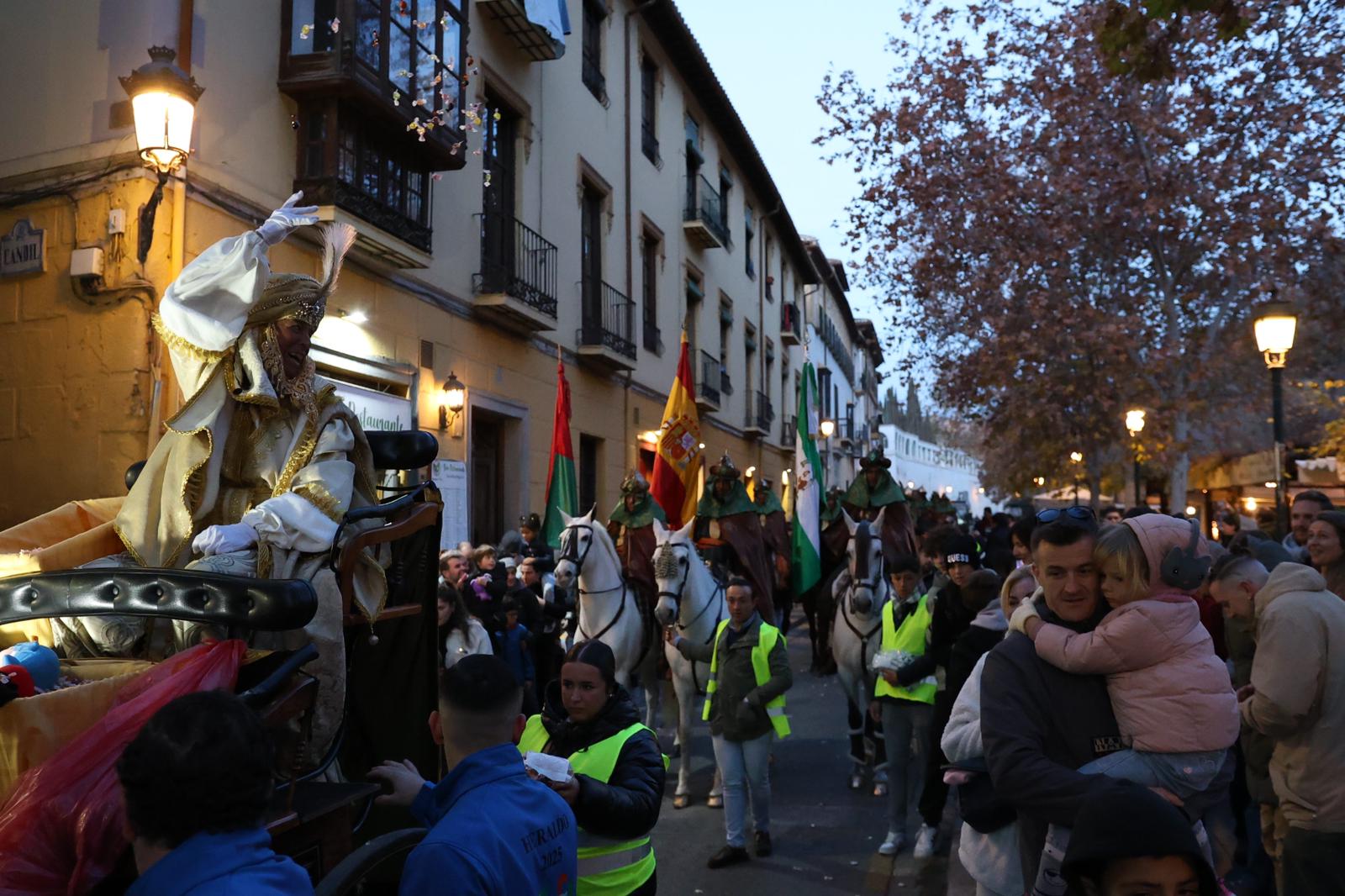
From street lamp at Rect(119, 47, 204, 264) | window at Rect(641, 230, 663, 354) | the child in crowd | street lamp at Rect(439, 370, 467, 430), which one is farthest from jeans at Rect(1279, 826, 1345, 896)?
window at Rect(641, 230, 663, 354)

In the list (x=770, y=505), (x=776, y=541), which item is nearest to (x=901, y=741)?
(x=770, y=505)

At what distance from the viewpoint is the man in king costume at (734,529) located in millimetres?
11289

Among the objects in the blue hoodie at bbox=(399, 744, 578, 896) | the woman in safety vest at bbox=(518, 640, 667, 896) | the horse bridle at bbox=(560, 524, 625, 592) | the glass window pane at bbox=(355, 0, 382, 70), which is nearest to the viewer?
the blue hoodie at bbox=(399, 744, 578, 896)

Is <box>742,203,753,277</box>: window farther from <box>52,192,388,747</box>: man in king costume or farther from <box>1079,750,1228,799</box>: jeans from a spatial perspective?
<box>1079,750,1228,799</box>: jeans

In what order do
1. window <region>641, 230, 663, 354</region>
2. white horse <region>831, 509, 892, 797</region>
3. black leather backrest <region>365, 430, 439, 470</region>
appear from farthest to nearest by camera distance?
window <region>641, 230, 663, 354</region> < white horse <region>831, 509, 892, 797</region> < black leather backrest <region>365, 430, 439, 470</region>

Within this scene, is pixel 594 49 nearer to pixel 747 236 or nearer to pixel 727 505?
pixel 727 505

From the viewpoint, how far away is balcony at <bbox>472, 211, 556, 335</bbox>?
546 inches

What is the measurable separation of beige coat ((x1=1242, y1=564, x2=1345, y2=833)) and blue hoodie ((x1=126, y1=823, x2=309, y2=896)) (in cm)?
331

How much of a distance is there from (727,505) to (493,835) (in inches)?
374

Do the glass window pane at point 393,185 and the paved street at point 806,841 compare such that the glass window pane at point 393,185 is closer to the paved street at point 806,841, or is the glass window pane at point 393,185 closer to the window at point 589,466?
the paved street at point 806,841

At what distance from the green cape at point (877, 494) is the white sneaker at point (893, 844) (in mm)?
6698

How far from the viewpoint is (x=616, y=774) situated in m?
3.40

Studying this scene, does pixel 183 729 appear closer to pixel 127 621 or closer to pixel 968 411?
pixel 127 621

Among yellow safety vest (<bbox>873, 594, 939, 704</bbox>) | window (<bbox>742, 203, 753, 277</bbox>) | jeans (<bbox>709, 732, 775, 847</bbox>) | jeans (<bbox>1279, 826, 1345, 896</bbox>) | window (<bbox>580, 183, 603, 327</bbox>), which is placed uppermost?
window (<bbox>742, 203, 753, 277</bbox>)
